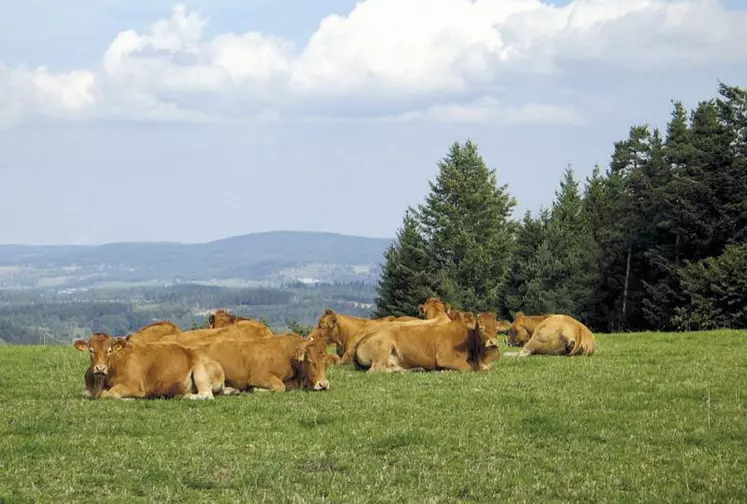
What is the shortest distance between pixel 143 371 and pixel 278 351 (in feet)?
8.81

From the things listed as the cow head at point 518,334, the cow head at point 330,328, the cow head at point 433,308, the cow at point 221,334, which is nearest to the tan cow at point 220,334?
the cow at point 221,334

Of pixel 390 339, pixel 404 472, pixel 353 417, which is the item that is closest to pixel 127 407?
A: pixel 353 417

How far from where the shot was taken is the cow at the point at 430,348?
831 inches

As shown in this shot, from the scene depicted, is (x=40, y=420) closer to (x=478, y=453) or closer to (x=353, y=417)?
(x=353, y=417)

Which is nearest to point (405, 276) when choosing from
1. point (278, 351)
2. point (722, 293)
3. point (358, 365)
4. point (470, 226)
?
point (470, 226)

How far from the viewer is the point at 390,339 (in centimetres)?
2138

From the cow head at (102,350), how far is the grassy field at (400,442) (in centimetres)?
59

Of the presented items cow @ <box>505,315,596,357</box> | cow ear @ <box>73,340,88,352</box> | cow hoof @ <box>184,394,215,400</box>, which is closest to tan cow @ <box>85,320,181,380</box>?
cow ear @ <box>73,340,88,352</box>

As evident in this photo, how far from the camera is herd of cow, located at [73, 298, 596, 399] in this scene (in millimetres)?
16781

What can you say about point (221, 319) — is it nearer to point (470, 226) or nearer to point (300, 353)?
point (300, 353)

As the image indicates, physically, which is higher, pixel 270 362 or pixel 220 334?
pixel 220 334

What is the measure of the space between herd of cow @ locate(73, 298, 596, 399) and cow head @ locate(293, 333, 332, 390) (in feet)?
0.06

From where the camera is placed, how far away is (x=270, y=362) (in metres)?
18.2

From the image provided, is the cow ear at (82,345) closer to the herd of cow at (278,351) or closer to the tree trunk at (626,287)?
the herd of cow at (278,351)
